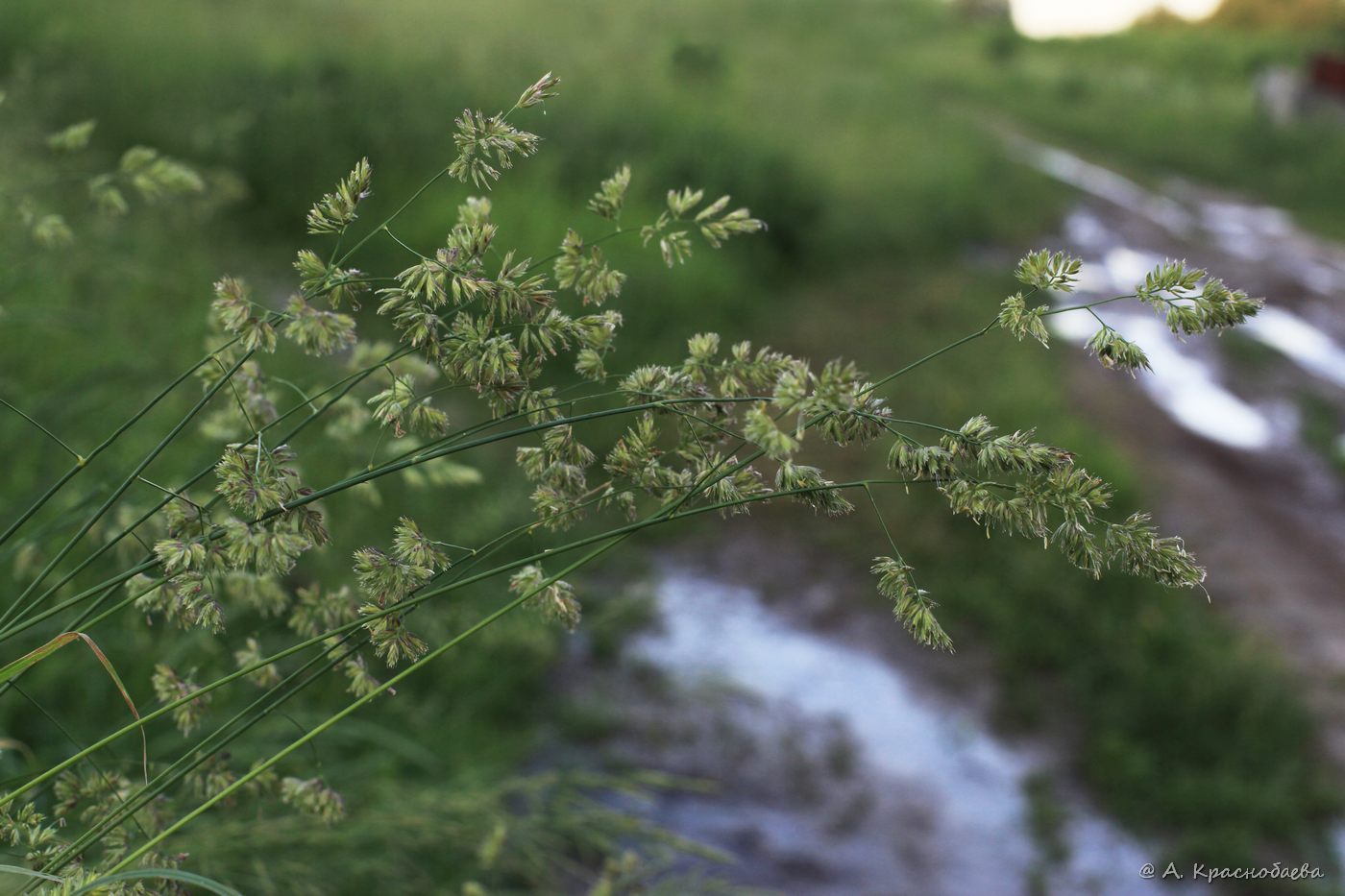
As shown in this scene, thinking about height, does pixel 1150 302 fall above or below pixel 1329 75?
above

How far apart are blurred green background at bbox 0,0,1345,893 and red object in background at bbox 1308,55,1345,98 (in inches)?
56.9

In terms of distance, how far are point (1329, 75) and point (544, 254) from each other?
16.9 meters

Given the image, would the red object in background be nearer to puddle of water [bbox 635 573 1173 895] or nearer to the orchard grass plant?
puddle of water [bbox 635 573 1173 895]

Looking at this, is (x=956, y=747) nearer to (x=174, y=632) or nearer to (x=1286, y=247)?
(x=174, y=632)

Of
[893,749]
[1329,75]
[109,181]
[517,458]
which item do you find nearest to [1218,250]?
[1329,75]

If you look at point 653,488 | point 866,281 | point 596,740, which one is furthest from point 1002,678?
point 866,281

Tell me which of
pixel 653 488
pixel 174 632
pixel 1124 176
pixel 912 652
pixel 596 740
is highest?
pixel 653 488

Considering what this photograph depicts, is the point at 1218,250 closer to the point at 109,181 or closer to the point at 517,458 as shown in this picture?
the point at 109,181

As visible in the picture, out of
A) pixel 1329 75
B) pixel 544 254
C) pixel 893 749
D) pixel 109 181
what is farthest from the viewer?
pixel 1329 75

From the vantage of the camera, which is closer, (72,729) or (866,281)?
(72,729)

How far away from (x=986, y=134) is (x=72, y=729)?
17394 millimetres

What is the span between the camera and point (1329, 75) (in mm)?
18141

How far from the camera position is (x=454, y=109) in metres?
8.66

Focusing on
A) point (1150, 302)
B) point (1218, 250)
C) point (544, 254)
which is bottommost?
point (1218, 250)
